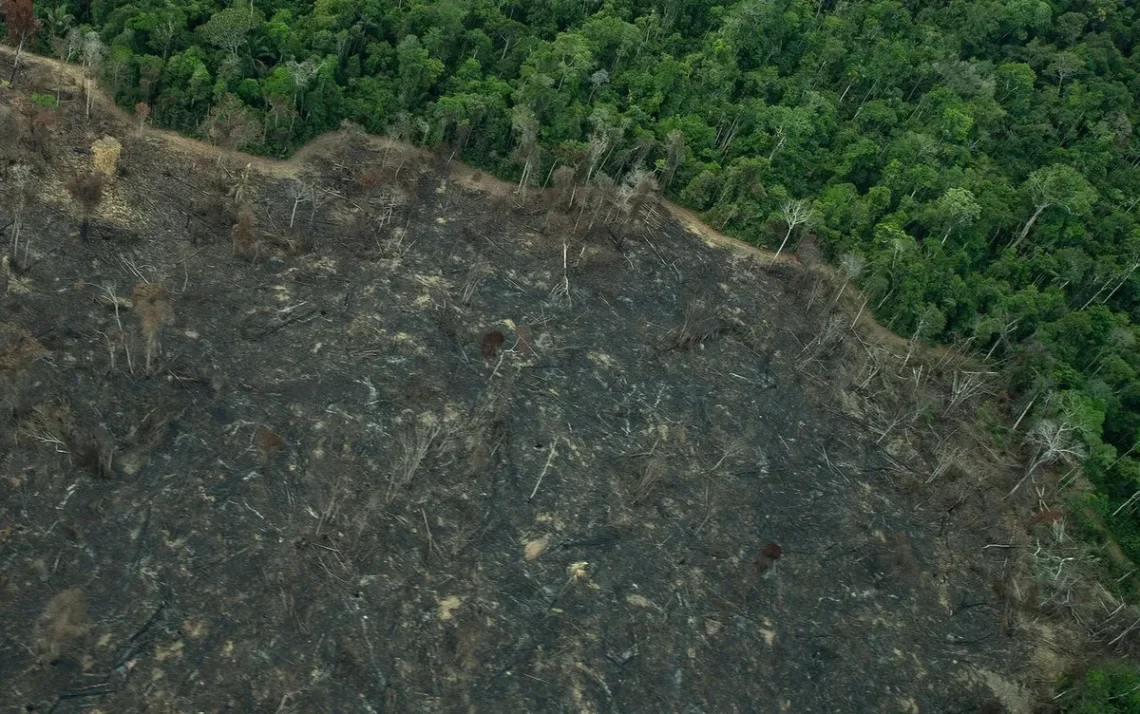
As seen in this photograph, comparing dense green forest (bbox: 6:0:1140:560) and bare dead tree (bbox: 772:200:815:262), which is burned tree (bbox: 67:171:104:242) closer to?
dense green forest (bbox: 6:0:1140:560)

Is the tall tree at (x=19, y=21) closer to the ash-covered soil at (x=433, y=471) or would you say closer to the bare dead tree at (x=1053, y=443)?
the ash-covered soil at (x=433, y=471)

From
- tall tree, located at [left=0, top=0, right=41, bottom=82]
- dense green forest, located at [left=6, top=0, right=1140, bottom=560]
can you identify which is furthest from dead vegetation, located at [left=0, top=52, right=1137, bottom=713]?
tall tree, located at [left=0, top=0, right=41, bottom=82]

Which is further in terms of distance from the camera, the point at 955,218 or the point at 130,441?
the point at 955,218

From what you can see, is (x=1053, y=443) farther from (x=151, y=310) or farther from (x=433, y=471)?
(x=151, y=310)

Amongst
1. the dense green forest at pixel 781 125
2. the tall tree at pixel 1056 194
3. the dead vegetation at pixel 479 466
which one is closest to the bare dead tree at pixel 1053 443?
the dense green forest at pixel 781 125

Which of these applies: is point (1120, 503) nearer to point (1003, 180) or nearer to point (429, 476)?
point (1003, 180)

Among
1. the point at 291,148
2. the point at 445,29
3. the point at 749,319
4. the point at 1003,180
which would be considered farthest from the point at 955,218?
the point at 291,148
